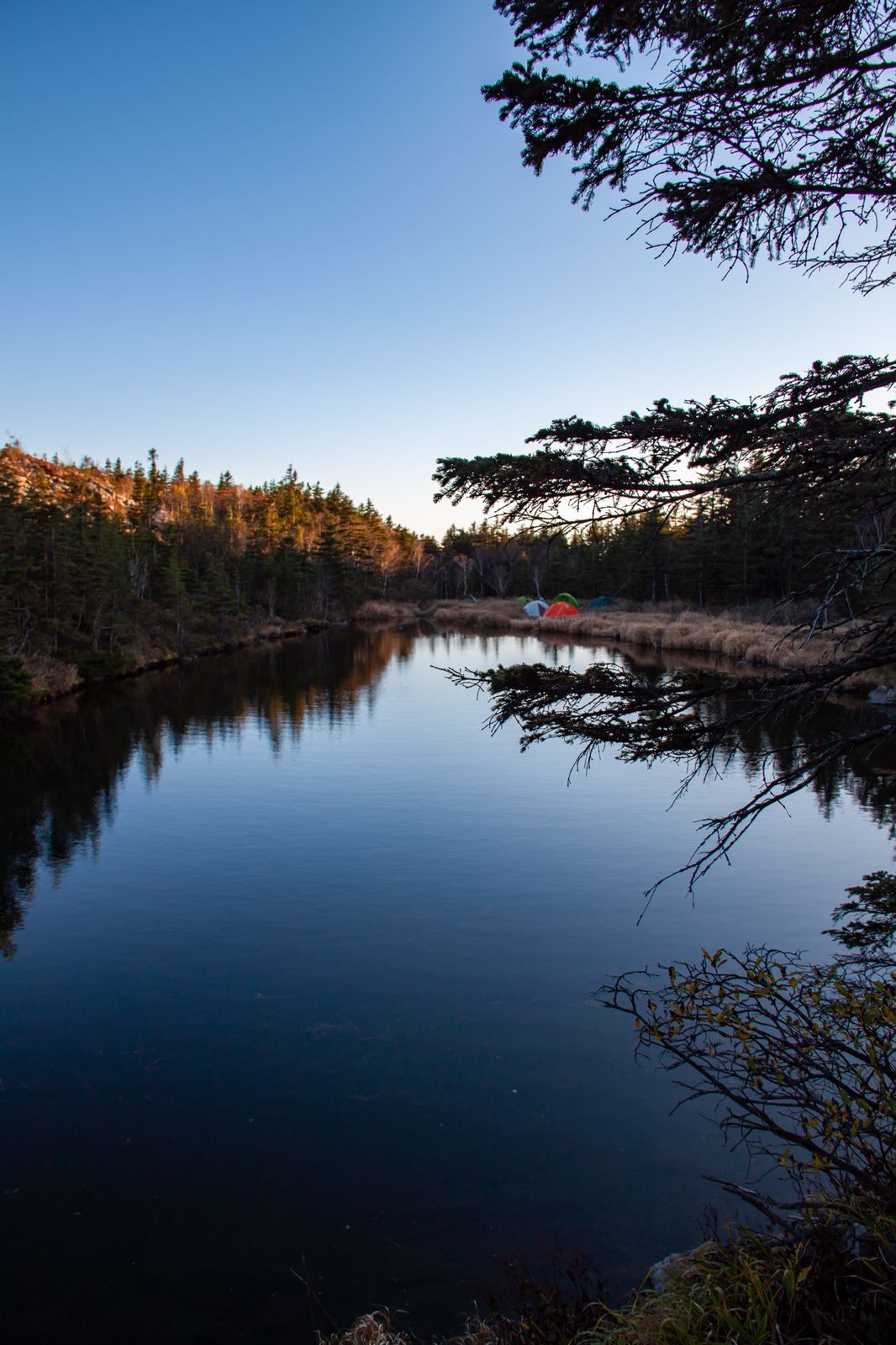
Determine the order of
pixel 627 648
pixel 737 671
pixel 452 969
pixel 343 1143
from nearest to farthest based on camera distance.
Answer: pixel 343 1143 < pixel 452 969 < pixel 737 671 < pixel 627 648

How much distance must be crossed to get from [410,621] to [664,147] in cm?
8060

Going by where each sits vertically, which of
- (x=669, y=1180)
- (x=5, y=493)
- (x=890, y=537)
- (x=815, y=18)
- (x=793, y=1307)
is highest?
(x=5, y=493)

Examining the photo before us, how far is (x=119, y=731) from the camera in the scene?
26641 mm

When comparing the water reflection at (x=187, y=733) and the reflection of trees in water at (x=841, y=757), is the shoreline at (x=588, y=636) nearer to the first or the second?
the water reflection at (x=187, y=733)

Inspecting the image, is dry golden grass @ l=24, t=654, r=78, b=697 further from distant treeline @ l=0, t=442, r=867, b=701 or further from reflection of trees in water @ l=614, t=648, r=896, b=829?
reflection of trees in water @ l=614, t=648, r=896, b=829

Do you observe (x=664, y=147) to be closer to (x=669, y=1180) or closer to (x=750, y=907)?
(x=669, y=1180)

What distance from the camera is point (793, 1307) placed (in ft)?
12.2

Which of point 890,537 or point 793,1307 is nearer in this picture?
point 793,1307

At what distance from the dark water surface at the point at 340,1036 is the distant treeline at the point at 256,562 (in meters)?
5.41

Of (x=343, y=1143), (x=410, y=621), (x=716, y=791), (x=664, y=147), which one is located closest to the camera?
(x=664, y=147)

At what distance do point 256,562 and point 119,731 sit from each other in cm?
4618

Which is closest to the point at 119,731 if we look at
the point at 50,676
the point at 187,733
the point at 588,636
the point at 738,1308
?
the point at 187,733

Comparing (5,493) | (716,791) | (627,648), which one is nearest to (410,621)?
(627,648)

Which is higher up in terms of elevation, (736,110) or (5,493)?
(5,493)
